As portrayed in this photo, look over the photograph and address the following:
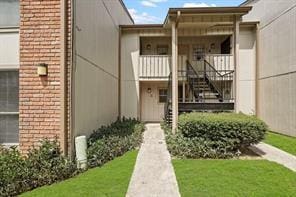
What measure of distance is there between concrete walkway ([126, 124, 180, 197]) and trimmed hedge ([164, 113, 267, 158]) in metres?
0.79

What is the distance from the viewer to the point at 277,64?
54.0 feet

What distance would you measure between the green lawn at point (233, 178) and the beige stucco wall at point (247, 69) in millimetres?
9938

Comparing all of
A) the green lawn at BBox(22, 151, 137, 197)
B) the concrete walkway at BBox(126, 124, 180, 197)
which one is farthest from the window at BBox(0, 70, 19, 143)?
the concrete walkway at BBox(126, 124, 180, 197)

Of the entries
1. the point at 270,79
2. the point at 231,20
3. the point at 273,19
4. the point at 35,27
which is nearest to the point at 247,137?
the point at 231,20

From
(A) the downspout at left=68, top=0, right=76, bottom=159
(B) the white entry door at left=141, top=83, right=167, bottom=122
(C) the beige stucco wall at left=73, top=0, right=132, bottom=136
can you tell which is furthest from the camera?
(B) the white entry door at left=141, top=83, right=167, bottom=122

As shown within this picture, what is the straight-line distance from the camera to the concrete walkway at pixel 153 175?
6.64 meters

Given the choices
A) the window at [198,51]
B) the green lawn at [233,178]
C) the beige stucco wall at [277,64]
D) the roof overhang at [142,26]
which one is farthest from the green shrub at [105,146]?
the window at [198,51]

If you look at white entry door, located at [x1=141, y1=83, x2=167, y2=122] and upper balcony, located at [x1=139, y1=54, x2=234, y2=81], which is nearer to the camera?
upper balcony, located at [x1=139, y1=54, x2=234, y2=81]

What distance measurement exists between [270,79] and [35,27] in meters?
12.8

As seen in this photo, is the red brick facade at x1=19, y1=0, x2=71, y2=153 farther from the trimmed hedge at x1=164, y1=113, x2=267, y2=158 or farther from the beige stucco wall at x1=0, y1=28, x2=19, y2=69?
the trimmed hedge at x1=164, y1=113, x2=267, y2=158

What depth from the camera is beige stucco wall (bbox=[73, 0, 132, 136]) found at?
369 inches

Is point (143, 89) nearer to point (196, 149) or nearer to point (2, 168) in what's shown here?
point (196, 149)

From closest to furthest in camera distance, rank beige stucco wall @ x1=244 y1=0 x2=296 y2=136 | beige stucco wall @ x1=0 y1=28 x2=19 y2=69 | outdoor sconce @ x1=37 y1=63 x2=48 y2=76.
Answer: outdoor sconce @ x1=37 y1=63 x2=48 y2=76, beige stucco wall @ x1=0 y1=28 x2=19 y2=69, beige stucco wall @ x1=244 y1=0 x2=296 y2=136

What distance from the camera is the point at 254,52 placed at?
1897 centimetres
